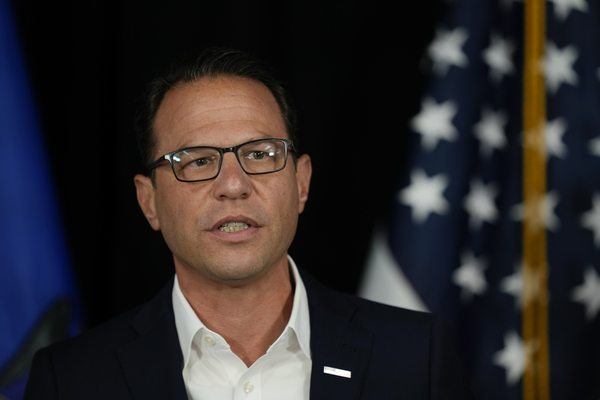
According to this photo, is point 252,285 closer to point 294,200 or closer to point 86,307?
point 294,200

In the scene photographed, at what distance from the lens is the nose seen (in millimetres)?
1692

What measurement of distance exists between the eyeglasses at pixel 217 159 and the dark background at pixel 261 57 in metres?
0.96

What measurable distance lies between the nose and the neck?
29cm

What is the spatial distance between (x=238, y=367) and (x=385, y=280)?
44.6 inches

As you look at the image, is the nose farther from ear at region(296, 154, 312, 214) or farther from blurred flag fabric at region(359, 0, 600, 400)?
blurred flag fabric at region(359, 0, 600, 400)

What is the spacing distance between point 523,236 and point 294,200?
4.43ft

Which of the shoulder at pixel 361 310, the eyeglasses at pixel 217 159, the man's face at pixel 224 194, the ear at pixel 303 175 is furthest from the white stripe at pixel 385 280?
the eyeglasses at pixel 217 159

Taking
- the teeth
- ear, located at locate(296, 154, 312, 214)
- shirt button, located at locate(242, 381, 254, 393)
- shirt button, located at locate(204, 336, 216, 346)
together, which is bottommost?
shirt button, located at locate(242, 381, 254, 393)

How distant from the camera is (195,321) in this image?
179 cm

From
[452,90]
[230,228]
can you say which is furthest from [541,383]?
[230,228]

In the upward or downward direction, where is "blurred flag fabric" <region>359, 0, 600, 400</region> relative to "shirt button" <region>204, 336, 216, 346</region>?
upward

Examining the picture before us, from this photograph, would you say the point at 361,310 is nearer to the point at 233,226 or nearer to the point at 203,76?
the point at 233,226

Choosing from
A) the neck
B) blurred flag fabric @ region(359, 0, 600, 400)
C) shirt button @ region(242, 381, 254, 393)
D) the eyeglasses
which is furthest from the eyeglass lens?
blurred flag fabric @ region(359, 0, 600, 400)

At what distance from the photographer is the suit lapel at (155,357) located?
1694 millimetres
